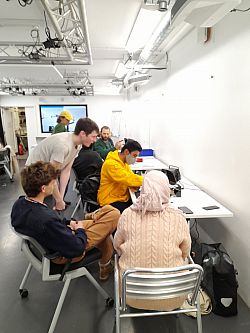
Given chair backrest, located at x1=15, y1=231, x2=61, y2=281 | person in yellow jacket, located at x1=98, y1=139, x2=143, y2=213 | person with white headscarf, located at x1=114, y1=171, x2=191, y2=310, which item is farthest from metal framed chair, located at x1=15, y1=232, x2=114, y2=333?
person in yellow jacket, located at x1=98, y1=139, x2=143, y2=213

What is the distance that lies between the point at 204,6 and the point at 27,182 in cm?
172

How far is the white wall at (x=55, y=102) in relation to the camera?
938cm

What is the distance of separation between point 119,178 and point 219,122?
1.16 meters

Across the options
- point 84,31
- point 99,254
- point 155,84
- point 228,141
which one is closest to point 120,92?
point 155,84

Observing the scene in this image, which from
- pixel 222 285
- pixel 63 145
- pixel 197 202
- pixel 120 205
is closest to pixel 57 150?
pixel 63 145

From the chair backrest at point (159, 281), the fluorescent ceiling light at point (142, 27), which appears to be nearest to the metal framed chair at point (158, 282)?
the chair backrest at point (159, 281)

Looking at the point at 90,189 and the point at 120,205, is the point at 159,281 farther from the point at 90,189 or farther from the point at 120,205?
the point at 90,189

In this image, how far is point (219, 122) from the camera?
2439mm

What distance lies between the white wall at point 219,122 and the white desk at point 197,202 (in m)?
0.11

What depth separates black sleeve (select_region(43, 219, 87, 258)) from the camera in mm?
1527

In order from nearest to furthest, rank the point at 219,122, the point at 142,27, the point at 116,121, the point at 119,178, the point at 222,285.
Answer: the point at 222,285, the point at 219,122, the point at 119,178, the point at 142,27, the point at 116,121

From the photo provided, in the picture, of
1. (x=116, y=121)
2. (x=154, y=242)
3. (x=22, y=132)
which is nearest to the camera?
(x=154, y=242)

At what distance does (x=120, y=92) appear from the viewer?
9336 mm

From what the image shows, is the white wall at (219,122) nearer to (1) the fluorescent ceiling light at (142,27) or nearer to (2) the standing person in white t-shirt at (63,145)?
(1) the fluorescent ceiling light at (142,27)
